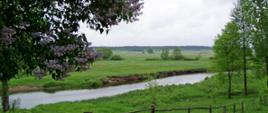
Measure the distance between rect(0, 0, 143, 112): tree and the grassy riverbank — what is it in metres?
25.8

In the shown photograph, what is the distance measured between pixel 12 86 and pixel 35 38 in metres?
70.1

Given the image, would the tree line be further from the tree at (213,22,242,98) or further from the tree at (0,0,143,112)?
the tree at (0,0,143,112)

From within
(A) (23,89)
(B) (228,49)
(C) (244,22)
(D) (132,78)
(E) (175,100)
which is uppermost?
(C) (244,22)

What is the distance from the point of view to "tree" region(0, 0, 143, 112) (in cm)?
684

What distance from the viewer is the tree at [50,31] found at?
684 cm

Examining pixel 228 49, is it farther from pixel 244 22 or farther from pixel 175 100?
pixel 175 100

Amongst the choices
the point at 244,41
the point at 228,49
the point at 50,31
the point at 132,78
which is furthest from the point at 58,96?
the point at 50,31

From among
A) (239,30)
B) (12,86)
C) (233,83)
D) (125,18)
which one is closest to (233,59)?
(239,30)

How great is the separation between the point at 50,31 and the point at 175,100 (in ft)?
156

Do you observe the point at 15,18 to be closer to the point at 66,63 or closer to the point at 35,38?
the point at 35,38

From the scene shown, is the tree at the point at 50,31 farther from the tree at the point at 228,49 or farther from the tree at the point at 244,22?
the tree at the point at 244,22

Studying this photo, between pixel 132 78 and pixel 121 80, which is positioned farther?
pixel 132 78

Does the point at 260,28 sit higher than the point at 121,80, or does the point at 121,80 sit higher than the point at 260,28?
the point at 260,28

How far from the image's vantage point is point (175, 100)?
54.2 m
